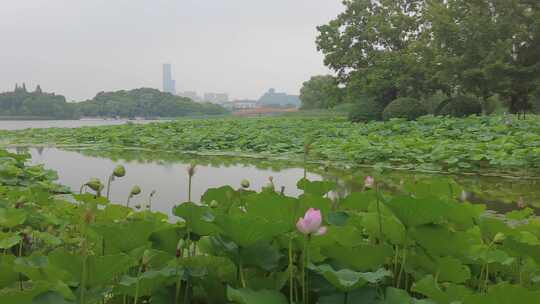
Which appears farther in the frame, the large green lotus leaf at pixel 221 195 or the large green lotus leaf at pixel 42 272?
the large green lotus leaf at pixel 221 195

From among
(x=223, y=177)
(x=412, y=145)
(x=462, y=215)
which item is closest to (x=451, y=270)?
(x=462, y=215)

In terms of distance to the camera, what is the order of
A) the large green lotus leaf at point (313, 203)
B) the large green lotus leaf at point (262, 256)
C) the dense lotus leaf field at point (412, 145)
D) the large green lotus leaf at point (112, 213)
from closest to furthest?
1. the large green lotus leaf at point (262, 256)
2. the large green lotus leaf at point (313, 203)
3. the large green lotus leaf at point (112, 213)
4. the dense lotus leaf field at point (412, 145)

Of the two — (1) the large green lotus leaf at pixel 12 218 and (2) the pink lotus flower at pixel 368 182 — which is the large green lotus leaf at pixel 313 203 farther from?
(1) the large green lotus leaf at pixel 12 218

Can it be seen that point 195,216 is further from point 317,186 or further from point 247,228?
point 317,186

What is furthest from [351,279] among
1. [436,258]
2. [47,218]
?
[47,218]

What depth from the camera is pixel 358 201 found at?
3.46ft

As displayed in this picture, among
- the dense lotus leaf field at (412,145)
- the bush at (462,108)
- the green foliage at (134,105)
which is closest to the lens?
the dense lotus leaf field at (412,145)

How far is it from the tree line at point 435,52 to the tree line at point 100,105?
20.8 metres

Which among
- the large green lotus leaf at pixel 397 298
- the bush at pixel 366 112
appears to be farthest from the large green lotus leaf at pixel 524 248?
the bush at pixel 366 112

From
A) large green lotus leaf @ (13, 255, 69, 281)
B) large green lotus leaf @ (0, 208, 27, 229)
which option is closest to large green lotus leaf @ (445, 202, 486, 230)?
large green lotus leaf @ (13, 255, 69, 281)

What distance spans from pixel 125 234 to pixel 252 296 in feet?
0.85

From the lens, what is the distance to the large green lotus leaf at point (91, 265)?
0.60m

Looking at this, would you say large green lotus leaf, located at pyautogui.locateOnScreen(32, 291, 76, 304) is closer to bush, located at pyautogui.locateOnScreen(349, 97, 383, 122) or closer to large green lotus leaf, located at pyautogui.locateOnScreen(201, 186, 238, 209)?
large green lotus leaf, located at pyautogui.locateOnScreen(201, 186, 238, 209)

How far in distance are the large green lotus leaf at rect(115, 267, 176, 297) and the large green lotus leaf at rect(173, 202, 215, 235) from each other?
98 millimetres
